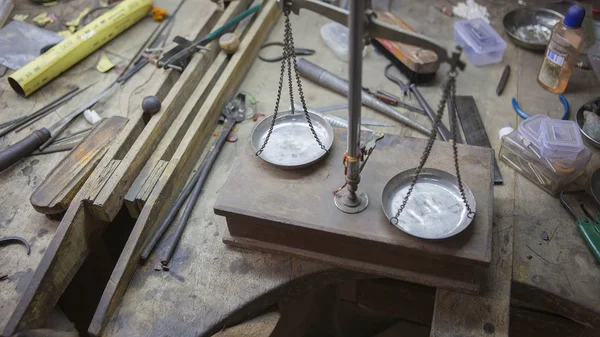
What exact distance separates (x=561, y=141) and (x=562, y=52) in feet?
1.35

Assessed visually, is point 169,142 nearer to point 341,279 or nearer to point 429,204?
point 341,279

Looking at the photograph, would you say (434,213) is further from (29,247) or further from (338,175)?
(29,247)

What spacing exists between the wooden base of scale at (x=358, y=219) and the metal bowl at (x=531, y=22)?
876 millimetres

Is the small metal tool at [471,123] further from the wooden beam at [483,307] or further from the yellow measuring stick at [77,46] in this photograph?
the yellow measuring stick at [77,46]

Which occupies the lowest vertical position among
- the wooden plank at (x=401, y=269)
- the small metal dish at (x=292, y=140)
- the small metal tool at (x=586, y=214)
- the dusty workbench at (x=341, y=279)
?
the dusty workbench at (x=341, y=279)

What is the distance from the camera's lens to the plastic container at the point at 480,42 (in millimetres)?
1881

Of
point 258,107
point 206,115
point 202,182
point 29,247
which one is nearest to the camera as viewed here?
point 29,247

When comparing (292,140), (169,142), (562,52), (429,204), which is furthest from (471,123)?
(169,142)

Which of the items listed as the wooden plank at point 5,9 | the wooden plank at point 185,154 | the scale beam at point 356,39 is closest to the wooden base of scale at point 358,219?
the scale beam at point 356,39

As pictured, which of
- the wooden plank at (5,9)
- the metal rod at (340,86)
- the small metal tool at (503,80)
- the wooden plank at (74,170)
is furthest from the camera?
the wooden plank at (5,9)

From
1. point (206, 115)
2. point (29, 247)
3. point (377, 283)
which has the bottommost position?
point (377, 283)

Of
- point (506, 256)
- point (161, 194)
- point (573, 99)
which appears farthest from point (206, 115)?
point (573, 99)

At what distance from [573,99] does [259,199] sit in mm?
1176

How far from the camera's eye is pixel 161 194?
144 centimetres
